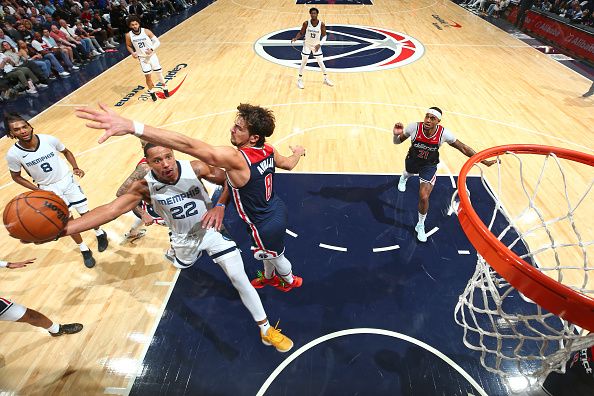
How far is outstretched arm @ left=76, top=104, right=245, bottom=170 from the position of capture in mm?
2092

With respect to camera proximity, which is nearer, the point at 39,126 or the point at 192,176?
the point at 192,176

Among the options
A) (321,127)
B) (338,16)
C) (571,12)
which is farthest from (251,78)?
(571,12)

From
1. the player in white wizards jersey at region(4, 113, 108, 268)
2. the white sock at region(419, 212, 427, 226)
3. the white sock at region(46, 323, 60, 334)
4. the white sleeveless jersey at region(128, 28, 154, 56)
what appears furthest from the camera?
the white sleeveless jersey at region(128, 28, 154, 56)

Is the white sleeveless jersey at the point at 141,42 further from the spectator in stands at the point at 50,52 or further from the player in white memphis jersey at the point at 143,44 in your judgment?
the spectator in stands at the point at 50,52

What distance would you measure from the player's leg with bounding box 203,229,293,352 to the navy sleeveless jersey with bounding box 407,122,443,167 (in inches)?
108

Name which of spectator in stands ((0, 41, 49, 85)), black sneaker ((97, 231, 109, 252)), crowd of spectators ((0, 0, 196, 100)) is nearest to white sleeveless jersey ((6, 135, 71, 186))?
black sneaker ((97, 231, 109, 252))

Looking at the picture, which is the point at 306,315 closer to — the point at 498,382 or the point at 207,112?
the point at 498,382

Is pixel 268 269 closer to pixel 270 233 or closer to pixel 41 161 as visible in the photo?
pixel 270 233

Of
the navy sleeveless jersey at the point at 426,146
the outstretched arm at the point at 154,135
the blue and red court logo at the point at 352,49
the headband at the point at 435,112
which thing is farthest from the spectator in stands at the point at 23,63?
the headband at the point at 435,112

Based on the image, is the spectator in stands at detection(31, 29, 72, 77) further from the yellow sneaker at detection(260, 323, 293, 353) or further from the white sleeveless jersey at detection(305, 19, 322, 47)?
the yellow sneaker at detection(260, 323, 293, 353)

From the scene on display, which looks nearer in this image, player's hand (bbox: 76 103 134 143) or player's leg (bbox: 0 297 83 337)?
player's hand (bbox: 76 103 134 143)

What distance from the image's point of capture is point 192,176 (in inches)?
121

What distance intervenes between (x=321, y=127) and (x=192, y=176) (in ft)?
15.7

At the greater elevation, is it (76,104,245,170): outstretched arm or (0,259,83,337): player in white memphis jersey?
(76,104,245,170): outstretched arm
